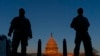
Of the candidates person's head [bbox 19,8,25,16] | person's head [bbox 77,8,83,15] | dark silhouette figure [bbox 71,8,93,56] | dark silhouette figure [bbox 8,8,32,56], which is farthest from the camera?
dark silhouette figure [bbox 71,8,93,56]

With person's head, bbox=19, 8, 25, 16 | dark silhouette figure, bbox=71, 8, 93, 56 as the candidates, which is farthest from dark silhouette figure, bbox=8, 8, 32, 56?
dark silhouette figure, bbox=71, 8, 93, 56

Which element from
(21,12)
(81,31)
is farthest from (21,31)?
(81,31)

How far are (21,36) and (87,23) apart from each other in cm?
321

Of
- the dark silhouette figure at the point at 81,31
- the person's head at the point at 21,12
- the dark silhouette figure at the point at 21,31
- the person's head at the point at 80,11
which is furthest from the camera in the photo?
the dark silhouette figure at the point at 81,31

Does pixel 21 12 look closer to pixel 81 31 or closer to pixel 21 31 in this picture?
pixel 21 31

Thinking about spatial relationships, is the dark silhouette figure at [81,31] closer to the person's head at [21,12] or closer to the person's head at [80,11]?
the person's head at [80,11]

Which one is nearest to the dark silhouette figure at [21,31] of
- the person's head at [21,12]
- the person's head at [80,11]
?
the person's head at [21,12]

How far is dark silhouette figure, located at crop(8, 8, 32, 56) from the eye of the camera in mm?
18656

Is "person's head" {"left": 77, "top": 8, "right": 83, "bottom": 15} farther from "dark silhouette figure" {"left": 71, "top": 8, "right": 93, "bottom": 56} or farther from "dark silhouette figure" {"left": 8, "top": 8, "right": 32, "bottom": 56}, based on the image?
"dark silhouette figure" {"left": 8, "top": 8, "right": 32, "bottom": 56}

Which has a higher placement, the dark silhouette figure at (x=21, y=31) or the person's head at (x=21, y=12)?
the person's head at (x=21, y=12)

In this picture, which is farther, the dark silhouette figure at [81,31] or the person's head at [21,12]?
the dark silhouette figure at [81,31]

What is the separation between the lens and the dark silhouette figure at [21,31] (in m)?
18.7

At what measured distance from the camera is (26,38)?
1883 cm

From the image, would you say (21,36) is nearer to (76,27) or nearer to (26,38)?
(26,38)
